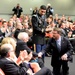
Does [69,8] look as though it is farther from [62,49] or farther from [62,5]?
[62,49]

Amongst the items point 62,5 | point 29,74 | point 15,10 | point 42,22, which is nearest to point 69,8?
point 62,5

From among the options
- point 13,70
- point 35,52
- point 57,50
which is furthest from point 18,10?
point 13,70

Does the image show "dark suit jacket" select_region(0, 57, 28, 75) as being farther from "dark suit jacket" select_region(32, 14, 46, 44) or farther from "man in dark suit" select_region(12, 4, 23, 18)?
"man in dark suit" select_region(12, 4, 23, 18)

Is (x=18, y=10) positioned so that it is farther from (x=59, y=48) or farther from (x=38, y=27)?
(x=59, y=48)

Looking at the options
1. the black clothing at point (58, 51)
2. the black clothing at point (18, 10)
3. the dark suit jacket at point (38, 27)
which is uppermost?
the black clothing at point (18, 10)

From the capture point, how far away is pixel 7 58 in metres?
3.02

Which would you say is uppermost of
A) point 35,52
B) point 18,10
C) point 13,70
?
point 18,10

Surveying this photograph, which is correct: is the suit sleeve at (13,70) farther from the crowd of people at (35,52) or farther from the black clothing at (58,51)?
the black clothing at (58,51)

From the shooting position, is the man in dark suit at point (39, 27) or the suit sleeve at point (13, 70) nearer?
the suit sleeve at point (13, 70)

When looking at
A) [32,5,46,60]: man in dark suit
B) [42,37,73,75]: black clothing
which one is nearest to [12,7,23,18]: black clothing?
[32,5,46,60]: man in dark suit

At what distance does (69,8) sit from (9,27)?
9948 mm

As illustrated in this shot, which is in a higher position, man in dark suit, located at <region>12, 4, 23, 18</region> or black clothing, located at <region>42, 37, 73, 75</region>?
man in dark suit, located at <region>12, 4, 23, 18</region>

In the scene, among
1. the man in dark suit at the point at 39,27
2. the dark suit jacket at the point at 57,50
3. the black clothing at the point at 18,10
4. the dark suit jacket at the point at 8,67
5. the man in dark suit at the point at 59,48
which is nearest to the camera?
the dark suit jacket at the point at 8,67

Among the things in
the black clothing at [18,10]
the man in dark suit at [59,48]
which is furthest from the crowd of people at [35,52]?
the black clothing at [18,10]
